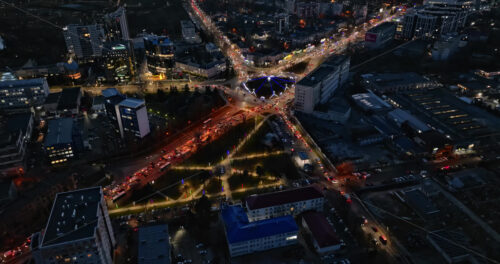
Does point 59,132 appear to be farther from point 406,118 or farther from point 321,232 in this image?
point 406,118


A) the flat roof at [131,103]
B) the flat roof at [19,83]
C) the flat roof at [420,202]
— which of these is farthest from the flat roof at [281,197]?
the flat roof at [19,83]

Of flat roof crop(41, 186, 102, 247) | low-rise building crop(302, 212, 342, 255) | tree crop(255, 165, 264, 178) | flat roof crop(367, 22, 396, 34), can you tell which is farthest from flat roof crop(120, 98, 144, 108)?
flat roof crop(367, 22, 396, 34)

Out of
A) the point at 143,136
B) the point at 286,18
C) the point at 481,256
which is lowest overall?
the point at 481,256

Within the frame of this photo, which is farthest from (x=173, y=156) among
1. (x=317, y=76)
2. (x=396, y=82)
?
(x=396, y=82)

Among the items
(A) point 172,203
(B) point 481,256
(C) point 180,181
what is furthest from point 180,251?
(B) point 481,256

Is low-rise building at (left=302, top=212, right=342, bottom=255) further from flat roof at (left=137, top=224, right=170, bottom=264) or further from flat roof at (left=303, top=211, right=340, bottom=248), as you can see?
flat roof at (left=137, top=224, right=170, bottom=264)

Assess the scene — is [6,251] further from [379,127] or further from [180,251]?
[379,127]

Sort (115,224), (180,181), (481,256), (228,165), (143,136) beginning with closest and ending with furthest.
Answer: (481,256), (115,224), (180,181), (228,165), (143,136)

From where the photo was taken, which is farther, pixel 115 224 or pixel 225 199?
pixel 225 199
